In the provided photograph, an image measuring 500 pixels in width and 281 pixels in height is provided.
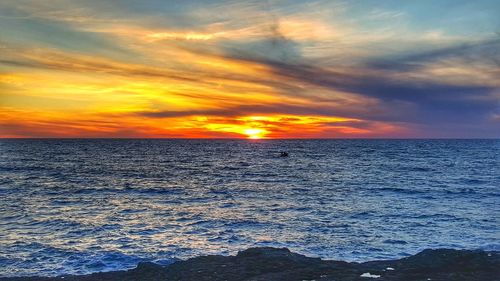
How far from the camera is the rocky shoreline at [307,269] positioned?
1677 centimetres

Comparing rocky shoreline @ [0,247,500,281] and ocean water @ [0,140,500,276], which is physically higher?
rocky shoreline @ [0,247,500,281]

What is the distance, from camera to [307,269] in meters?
17.8

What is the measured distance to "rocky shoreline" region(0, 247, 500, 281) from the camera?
55.0 ft

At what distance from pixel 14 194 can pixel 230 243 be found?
113 ft

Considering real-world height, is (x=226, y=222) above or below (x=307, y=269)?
below

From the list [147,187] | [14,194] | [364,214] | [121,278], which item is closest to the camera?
[121,278]

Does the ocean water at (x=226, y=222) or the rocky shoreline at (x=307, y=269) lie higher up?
the rocky shoreline at (x=307, y=269)

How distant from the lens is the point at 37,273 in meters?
20.3

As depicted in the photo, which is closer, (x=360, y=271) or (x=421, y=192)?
(x=360, y=271)

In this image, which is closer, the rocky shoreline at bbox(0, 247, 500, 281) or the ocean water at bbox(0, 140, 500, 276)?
the rocky shoreline at bbox(0, 247, 500, 281)

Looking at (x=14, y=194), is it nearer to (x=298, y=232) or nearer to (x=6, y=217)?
(x=6, y=217)

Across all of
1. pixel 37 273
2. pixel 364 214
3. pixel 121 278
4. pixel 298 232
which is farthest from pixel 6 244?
pixel 364 214

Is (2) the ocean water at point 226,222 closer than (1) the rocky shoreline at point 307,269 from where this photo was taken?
No

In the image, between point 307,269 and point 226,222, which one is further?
point 226,222
